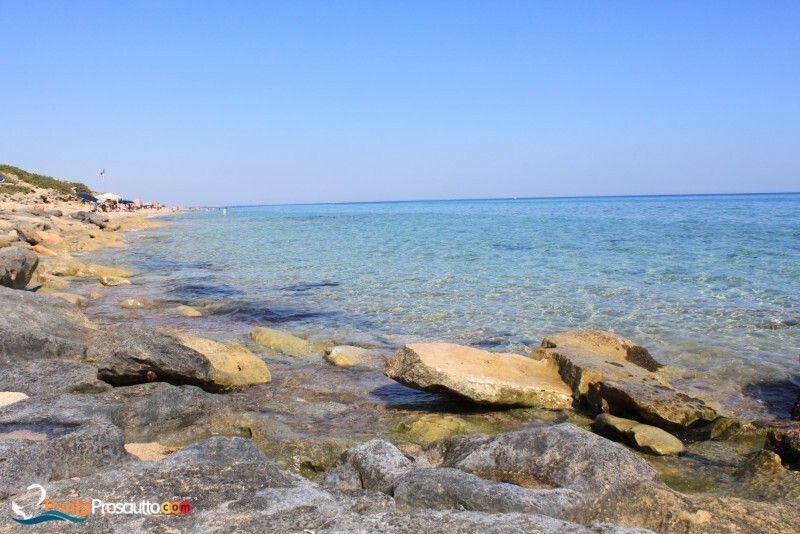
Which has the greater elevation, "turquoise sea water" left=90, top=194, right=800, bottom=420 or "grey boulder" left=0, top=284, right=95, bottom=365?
"grey boulder" left=0, top=284, right=95, bottom=365

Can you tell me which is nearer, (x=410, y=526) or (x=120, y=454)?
(x=410, y=526)

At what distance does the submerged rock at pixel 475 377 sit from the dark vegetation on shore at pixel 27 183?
60.6 meters

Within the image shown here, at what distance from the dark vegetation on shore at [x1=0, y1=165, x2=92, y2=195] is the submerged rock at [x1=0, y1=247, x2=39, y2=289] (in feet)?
172

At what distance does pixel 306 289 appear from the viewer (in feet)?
53.6

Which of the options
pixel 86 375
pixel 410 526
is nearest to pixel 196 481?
pixel 410 526

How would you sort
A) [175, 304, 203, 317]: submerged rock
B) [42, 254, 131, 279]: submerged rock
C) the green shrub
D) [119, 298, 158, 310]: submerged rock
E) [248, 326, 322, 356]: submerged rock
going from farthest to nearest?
the green shrub < [42, 254, 131, 279]: submerged rock < [119, 298, 158, 310]: submerged rock < [175, 304, 203, 317]: submerged rock < [248, 326, 322, 356]: submerged rock

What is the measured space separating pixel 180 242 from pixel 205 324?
81.6ft

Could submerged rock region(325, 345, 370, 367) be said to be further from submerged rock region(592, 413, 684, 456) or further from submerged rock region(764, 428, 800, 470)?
submerged rock region(764, 428, 800, 470)

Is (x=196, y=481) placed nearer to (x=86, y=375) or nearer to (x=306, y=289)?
(x=86, y=375)

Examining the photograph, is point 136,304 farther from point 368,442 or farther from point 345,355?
point 368,442

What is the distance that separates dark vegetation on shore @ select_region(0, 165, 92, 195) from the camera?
5817 cm
